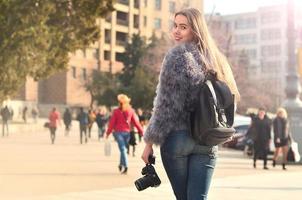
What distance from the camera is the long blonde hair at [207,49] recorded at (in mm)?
4395

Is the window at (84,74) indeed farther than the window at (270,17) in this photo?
No

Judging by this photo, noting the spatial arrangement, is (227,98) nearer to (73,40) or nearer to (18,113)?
(73,40)

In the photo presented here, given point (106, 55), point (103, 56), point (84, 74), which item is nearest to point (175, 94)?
point (84, 74)

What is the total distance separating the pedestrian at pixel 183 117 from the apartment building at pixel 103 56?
3054 inches

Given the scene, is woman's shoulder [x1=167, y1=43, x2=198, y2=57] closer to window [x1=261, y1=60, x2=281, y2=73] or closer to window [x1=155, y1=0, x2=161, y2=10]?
window [x1=155, y1=0, x2=161, y2=10]

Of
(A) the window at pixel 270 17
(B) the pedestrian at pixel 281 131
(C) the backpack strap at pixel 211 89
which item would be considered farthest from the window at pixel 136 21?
(C) the backpack strap at pixel 211 89

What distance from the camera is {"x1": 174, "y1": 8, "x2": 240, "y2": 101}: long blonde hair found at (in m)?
4.39

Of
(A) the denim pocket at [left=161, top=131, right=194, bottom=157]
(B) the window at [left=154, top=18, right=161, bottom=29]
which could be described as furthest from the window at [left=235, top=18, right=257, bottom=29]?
(A) the denim pocket at [left=161, top=131, right=194, bottom=157]

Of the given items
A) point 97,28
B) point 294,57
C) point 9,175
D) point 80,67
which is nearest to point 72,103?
point 80,67

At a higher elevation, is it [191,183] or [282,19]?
[282,19]

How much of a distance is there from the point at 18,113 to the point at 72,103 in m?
13.1

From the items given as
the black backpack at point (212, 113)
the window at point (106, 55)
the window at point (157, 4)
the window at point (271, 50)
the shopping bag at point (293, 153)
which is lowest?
the shopping bag at point (293, 153)

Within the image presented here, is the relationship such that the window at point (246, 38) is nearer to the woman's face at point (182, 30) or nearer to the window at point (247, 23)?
the window at point (247, 23)

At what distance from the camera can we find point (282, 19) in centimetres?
14775
